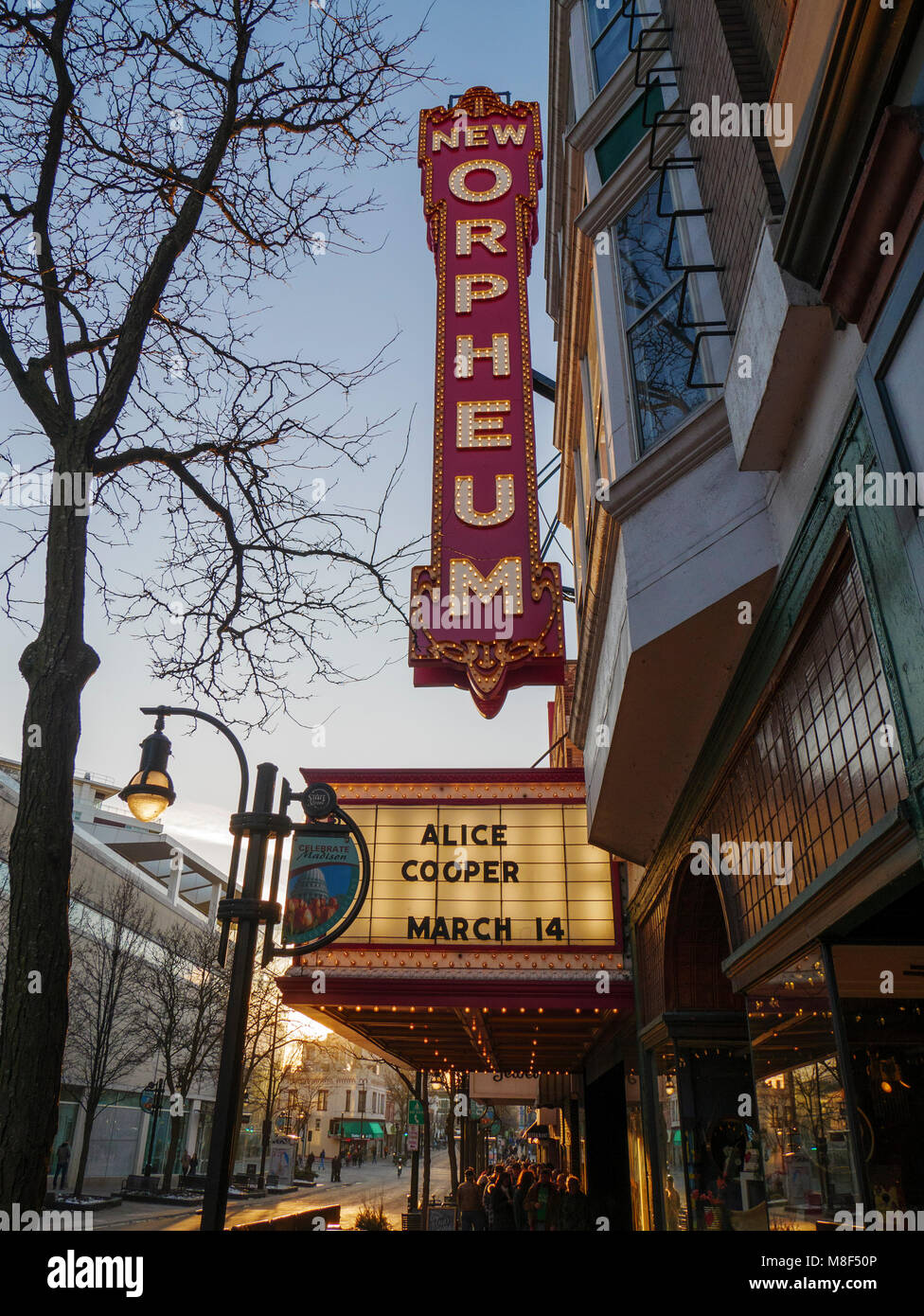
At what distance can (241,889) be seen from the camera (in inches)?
230

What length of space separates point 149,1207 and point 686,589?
1218 inches

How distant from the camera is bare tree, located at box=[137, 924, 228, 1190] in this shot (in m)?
33.7

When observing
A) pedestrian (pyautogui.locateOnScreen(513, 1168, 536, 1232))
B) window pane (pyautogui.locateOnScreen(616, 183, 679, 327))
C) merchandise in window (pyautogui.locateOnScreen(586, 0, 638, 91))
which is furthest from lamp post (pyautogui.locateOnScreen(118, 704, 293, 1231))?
pedestrian (pyautogui.locateOnScreen(513, 1168, 536, 1232))

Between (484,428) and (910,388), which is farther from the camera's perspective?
(484,428)

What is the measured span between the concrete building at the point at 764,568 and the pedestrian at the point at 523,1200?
7.88 metres

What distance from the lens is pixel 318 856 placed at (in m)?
7.49

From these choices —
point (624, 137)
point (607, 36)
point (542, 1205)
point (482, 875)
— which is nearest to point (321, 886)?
point (482, 875)

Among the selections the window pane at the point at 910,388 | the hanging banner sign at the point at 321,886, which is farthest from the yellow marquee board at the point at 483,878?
the window pane at the point at 910,388

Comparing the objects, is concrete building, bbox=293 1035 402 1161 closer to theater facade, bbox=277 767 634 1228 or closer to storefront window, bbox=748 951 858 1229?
theater facade, bbox=277 767 634 1228

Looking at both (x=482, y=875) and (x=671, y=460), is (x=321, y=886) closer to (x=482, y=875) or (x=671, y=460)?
(x=671, y=460)

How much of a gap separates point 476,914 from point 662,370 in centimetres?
850

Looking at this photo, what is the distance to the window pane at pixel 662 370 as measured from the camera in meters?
7.13

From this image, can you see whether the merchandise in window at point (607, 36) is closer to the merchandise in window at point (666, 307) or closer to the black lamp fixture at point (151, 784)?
the merchandise in window at point (666, 307)

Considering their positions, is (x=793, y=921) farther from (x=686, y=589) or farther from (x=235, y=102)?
(x=235, y=102)
